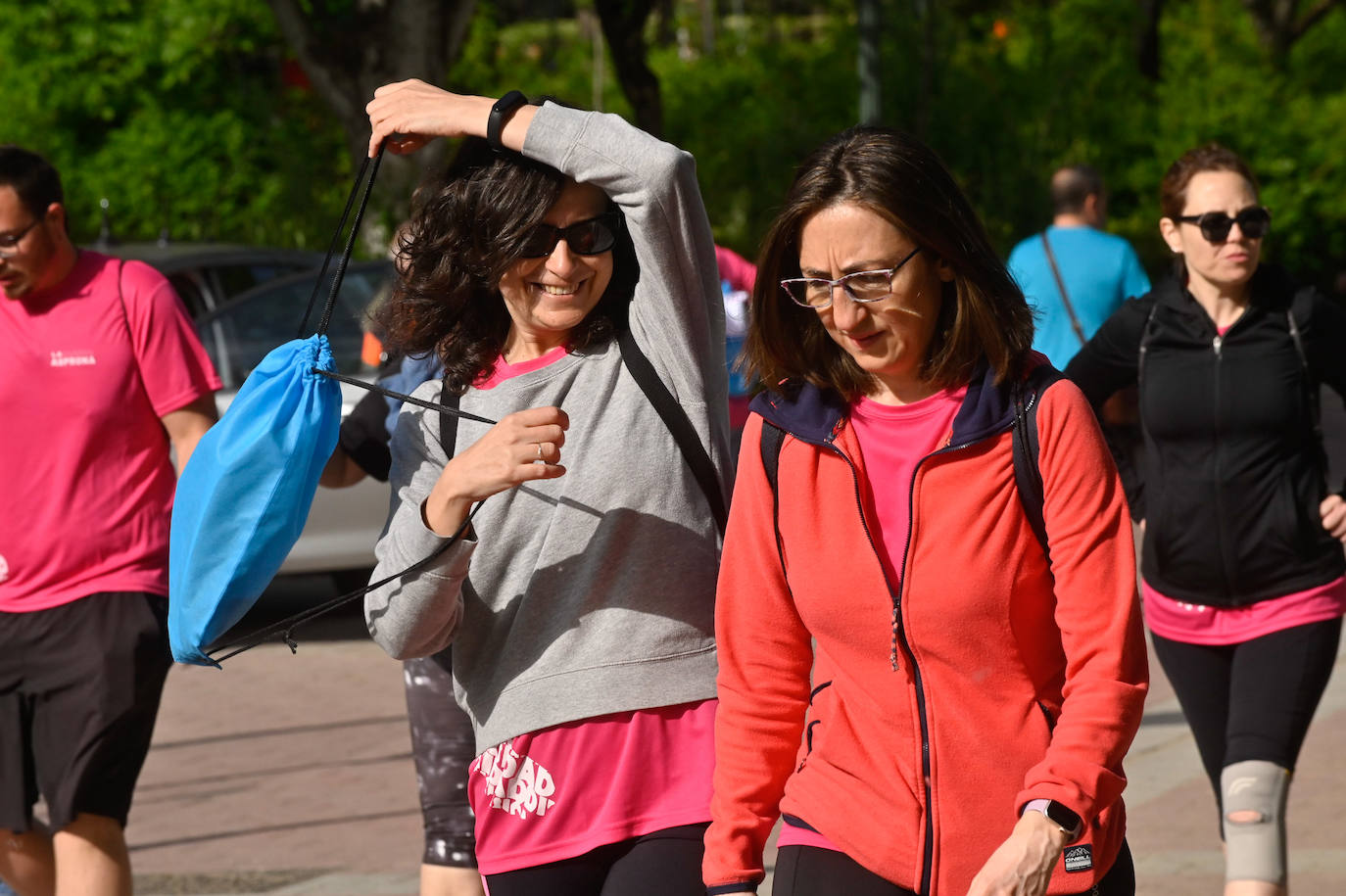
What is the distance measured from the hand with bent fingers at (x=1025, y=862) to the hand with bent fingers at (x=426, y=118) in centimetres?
132

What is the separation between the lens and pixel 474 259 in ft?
10.00

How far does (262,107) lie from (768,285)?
57.8 feet

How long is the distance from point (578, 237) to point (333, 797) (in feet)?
13.1

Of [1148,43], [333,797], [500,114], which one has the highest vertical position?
[500,114]

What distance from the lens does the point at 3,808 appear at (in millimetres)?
4348

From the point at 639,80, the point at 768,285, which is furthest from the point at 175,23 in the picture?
the point at 768,285

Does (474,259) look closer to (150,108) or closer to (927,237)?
→ (927,237)

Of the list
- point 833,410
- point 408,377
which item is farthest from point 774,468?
point 408,377

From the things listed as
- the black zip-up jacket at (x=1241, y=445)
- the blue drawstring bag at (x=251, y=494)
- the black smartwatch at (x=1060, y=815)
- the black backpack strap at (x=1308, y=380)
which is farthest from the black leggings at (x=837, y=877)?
the black backpack strap at (x=1308, y=380)

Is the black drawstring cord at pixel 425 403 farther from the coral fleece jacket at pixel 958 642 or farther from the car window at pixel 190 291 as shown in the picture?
the car window at pixel 190 291

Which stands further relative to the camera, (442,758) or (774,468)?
(442,758)

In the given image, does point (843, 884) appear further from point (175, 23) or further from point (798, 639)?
point (175, 23)

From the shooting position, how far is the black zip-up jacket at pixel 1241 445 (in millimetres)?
4262

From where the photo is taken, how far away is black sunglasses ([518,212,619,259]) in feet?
9.79
